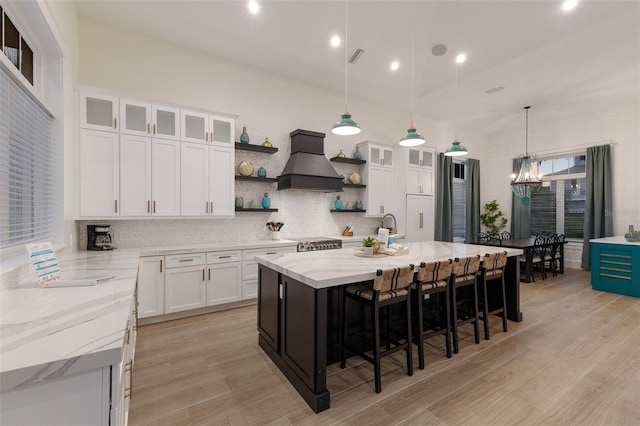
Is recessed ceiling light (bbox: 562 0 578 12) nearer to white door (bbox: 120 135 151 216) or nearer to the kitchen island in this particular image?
the kitchen island

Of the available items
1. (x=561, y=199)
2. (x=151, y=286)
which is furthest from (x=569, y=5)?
(x=151, y=286)

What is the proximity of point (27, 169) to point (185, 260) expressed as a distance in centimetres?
184

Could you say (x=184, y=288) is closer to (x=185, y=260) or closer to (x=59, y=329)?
(x=185, y=260)

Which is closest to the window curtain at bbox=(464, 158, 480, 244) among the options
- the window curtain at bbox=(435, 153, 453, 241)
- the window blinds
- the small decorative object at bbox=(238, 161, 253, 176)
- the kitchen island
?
the window curtain at bbox=(435, 153, 453, 241)

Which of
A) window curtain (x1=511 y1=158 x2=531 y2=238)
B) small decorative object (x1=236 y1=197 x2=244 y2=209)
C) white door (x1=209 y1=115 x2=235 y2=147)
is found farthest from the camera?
window curtain (x1=511 y1=158 x2=531 y2=238)

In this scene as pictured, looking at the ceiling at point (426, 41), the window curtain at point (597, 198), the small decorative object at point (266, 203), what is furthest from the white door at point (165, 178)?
the window curtain at point (597, 198)

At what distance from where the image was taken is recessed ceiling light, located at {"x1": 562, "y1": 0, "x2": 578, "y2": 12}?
3.63m

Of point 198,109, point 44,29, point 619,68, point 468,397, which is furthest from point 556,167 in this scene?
point 44,29

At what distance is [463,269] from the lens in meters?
3.03

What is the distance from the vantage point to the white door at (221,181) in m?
4.20

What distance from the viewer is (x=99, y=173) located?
3.46 m

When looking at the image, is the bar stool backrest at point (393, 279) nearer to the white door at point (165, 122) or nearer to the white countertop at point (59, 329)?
the white countertop at point (59, 329)

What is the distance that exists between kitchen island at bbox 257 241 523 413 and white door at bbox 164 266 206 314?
4.13 feet

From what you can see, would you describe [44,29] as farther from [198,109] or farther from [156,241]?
[156,241]
